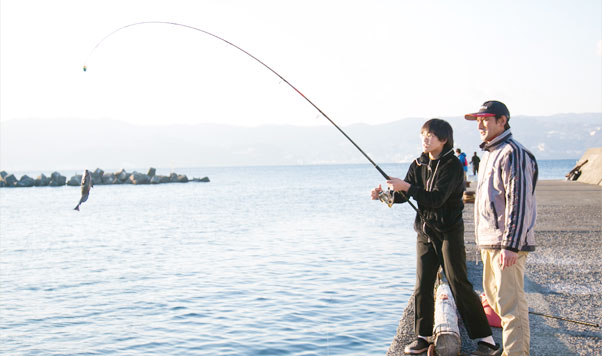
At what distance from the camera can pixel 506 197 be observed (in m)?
3.94

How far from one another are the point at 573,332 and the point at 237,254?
11587 millimetres

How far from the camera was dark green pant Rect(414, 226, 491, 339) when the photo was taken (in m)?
4.49

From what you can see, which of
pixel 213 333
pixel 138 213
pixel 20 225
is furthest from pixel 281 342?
pixel 138 213

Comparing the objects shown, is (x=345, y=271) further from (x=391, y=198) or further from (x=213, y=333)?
(x=391, y=198)

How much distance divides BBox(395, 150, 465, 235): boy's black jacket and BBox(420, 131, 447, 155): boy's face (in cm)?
7

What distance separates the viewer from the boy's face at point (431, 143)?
4488mm

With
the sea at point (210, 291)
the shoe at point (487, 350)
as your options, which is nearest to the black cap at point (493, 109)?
the shoe at point (487, 350)

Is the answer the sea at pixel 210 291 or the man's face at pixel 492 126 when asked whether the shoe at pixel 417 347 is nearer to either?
the man's face at pixel 492 126

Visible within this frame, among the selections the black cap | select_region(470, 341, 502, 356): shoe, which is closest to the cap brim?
the black cap

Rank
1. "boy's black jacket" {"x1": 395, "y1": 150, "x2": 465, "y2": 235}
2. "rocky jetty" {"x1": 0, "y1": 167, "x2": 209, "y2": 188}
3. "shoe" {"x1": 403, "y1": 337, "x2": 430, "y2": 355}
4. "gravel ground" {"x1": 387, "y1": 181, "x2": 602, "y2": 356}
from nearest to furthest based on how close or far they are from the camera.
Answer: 1. "boy's black jacket" {"x1": 395, "y1": 150, "x2": 465, "y2": 235}
2. "shoe" {"x1": 403, "y1": 337, "x2": 430, "y2": 355}
3. "gravel ground" {"x1": 387, "y1": 181, "x2": 602, "y2": 356}
4. "rocky jetty" {"x1": 0, "y1": 167, "x2": 209, "y2": 188}

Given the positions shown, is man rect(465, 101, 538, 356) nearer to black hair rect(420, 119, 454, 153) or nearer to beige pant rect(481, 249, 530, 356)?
beige pant rect(481, 249, 530, 356)

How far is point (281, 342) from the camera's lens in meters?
7.93

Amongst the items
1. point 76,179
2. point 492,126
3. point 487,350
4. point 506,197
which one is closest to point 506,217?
point 506,197

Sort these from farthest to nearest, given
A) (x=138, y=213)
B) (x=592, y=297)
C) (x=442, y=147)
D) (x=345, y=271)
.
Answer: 1. (x=138, y=213)
2. (x=345, y=271)
3. (x=592, y=297)
4. (x=442, y=147)
